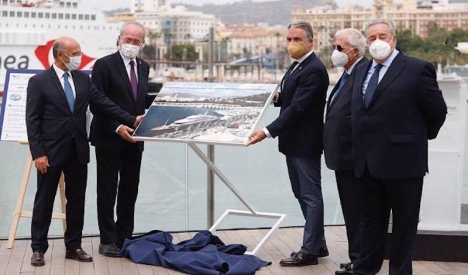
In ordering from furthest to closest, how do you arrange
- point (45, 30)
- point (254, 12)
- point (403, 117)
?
point (254, 12), point (45, 30), point (403, 117)

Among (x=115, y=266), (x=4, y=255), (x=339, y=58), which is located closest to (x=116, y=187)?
(x=115, y=266)

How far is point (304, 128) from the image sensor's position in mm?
5180

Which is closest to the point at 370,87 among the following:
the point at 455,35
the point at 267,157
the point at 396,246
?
the point at 396,246

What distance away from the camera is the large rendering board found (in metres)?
5.15

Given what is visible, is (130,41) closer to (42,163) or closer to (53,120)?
(53,120)

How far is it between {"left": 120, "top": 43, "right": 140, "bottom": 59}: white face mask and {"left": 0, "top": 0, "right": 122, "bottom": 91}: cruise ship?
4579 centimetres

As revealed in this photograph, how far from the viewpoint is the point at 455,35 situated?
191 feet

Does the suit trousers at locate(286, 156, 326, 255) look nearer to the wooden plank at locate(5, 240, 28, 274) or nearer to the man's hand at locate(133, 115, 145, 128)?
the man's hand at locate(133, 115, 145, 128)

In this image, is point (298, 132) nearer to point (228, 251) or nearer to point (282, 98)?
point (282, 98)

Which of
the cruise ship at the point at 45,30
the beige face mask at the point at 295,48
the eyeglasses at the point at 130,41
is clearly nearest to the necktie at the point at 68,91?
the eyeglasses at the point at 130,41

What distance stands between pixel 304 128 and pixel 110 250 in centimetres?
136

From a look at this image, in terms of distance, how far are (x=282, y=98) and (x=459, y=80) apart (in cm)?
100

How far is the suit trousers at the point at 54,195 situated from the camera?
519cm

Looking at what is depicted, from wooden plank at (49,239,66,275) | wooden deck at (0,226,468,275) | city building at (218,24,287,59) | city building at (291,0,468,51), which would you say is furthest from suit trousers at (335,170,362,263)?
city building at (218,24,287,59)
